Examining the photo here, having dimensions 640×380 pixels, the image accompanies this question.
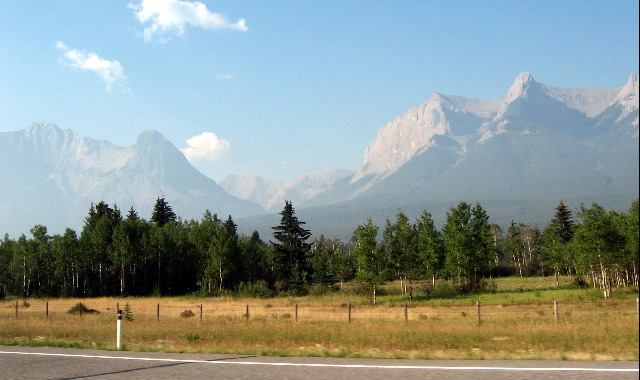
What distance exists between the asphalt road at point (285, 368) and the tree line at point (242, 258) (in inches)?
1685

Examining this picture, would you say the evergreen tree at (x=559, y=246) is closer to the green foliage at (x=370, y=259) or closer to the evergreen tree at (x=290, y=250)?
the green foliage at (x=370, y=259)

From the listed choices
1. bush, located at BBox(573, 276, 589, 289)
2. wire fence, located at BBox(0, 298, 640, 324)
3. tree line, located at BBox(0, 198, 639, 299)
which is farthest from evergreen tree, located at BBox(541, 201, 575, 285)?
wire fence, located at BBox(0, 298, 640, 324)

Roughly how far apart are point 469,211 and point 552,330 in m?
46.0

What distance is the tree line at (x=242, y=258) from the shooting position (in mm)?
58844

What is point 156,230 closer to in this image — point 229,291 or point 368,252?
point 229,291

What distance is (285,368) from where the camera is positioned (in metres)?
11.5

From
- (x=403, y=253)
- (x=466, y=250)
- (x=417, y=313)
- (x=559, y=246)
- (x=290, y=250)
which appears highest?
(x=290, y=250)

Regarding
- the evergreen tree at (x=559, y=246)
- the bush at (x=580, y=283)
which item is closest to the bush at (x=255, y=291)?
the bush at (x=580, y=283)

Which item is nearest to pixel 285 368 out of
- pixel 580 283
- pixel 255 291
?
pixel 255 291

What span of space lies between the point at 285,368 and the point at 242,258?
6439cm

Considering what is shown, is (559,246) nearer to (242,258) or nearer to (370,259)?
(370,259)

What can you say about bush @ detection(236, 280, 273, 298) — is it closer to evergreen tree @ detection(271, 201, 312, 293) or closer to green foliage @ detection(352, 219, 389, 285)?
evergreen tree @ detection(271, 201, 312, 293)

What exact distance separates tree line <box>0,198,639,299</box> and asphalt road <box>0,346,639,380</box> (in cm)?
4279

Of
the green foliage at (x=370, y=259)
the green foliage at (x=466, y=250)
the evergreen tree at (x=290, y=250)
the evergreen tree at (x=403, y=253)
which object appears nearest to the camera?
the green foliage at (x=370, y=259)
